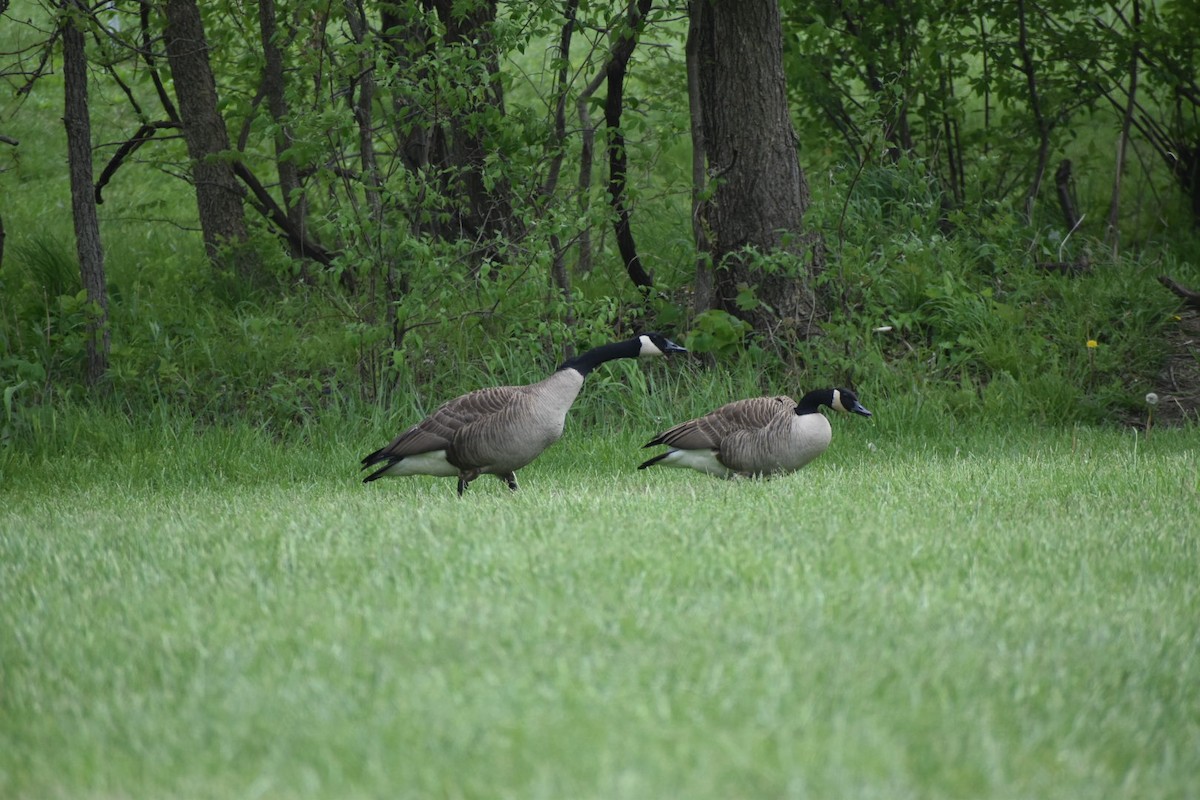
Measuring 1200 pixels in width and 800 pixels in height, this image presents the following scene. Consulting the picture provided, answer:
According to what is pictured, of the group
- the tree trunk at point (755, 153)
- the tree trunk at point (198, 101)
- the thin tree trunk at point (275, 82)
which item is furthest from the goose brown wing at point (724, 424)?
the tree trunk at point (198, 101)

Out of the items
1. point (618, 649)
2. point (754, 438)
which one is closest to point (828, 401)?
point (754, 438)

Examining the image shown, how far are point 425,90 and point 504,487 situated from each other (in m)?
3.16

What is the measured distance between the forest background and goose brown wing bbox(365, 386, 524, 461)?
1680mm

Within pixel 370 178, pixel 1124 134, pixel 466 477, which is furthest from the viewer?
pixel 1124 134

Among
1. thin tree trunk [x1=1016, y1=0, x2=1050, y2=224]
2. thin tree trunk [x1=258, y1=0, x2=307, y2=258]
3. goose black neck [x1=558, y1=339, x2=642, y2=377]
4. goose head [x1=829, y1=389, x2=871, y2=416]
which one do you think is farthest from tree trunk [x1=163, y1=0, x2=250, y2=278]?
thin tree trunk [x1=1016, y1=0, x2=1050, y2=224]

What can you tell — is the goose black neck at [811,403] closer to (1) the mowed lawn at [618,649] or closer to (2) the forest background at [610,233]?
(1) the mowed lawn at [618,649]

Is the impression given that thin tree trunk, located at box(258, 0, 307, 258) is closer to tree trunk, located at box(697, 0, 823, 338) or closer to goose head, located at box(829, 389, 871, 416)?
tree trunk, located at box(697, 0, 823, 338)

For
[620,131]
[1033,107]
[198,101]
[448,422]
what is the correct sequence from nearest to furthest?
[448,422] → [620,131] → [198,101] → [1033,107]

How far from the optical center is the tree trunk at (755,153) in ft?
35.1

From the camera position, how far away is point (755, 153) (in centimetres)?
1082

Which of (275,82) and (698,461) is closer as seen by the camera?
(698,461)

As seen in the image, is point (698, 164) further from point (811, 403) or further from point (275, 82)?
point (275, 82)

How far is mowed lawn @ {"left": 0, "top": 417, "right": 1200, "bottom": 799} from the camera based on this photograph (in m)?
3.03

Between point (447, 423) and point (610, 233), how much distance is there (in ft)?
21.4
